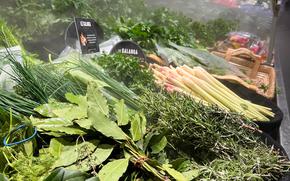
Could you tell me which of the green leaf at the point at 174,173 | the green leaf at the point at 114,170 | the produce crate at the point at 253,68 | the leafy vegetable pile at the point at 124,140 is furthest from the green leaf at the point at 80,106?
the produce crate at the point at 253,68

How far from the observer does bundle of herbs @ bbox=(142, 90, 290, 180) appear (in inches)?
49.5

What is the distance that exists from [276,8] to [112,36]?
5.00ft

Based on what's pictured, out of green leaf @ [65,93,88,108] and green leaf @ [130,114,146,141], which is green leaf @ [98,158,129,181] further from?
green leaf @ [65,93,88,108]

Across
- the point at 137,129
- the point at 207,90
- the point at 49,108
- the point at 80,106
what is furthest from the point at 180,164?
the point at 207,90

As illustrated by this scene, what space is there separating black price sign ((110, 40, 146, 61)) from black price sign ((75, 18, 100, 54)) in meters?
0.14

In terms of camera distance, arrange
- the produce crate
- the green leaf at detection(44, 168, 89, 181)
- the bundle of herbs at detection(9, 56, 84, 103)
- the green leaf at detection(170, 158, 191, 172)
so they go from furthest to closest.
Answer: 1. the produce crate
2. the bundle of herbs at detection(9, 56, 84, 103)
3. the green leaf at detection(170, 158, 191, 172)
4. the green leaf at detection(44, 168, 89, 181)

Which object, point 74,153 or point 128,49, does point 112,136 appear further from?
point 128,49

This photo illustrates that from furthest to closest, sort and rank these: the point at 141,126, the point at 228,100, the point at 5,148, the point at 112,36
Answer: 1. the point at 112,36
2. the point at 228,100
3. the point at 141,126
4. the point at 5,148

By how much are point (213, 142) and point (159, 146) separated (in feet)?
0.68

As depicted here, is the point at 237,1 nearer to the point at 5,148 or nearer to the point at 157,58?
the point at 157,58

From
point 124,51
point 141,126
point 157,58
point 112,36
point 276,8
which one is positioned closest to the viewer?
point 141,126

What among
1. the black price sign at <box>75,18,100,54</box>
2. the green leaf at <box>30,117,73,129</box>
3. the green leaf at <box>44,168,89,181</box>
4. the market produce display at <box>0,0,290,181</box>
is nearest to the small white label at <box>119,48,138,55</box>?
the black price sign at <box>75,18,100,54</box>

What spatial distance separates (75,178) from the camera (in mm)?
1096

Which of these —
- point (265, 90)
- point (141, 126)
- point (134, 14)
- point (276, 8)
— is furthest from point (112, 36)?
point (141, 126)
